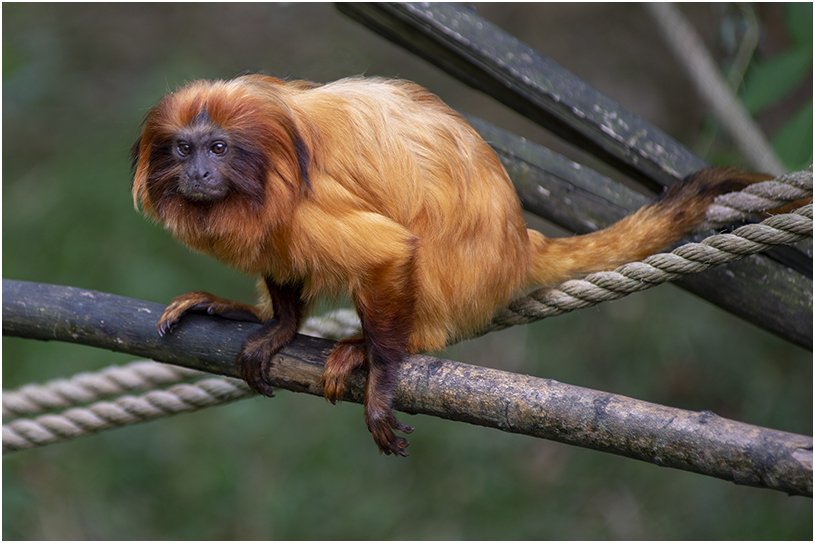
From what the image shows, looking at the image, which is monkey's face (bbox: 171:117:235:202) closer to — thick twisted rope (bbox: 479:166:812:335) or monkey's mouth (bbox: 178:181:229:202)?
monkey's mouth (bbox: 178:181:229:202)

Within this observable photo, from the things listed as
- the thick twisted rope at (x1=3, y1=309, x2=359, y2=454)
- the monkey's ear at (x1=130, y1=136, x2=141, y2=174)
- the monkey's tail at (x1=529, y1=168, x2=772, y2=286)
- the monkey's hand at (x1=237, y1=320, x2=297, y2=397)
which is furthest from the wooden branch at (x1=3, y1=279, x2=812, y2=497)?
the monkey's tail at (x1=529, y1=168, x2=772, y2=286)

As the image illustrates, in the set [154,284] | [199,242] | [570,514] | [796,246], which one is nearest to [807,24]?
[796,246]

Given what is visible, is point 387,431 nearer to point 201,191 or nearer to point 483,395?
point 483,395

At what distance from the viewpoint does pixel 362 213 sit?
5.63 ft

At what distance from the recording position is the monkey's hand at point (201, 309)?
1.92 m

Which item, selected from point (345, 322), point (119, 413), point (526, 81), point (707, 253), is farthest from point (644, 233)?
point (119, 413)

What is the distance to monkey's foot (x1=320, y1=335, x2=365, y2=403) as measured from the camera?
171 cm

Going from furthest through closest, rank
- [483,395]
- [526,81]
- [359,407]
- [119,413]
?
[359,407] → [119,413] → [526,81] → [483,395]

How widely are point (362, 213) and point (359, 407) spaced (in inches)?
102

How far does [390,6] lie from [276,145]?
2.26 feet

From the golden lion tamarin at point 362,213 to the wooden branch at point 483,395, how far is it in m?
0.07

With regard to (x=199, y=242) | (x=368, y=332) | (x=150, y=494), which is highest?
(x=199, y=242)

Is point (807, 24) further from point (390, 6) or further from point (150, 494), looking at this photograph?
point (150, 494)

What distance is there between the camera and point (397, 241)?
1.70m
